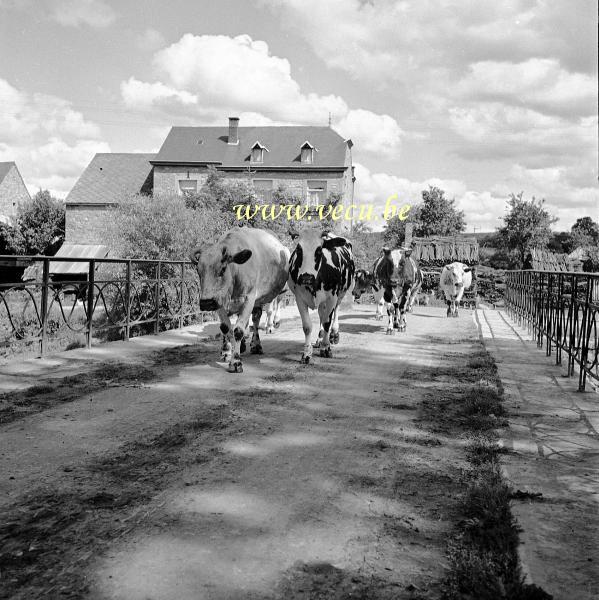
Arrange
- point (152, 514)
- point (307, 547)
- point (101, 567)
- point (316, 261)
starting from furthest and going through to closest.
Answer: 1. point (316, 261)
2. point (152, 514)
3. point (307, 547)
4. point (101, 567)

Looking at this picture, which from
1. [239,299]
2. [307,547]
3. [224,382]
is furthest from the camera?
[239,299]

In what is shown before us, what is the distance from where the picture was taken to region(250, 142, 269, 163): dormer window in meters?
48.3

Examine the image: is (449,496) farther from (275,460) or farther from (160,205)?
(160,205)

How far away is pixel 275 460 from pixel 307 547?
136 centimetres

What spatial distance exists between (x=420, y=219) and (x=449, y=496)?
178 ft

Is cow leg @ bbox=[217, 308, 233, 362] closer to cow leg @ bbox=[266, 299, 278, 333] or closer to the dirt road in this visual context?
the dirt road

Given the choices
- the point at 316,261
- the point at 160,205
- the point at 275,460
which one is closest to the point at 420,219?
the point at 160,205

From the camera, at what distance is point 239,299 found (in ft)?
26.7

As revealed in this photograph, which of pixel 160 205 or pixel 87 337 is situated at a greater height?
pixel 160 205

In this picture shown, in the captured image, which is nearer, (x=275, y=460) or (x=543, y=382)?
(x=275, y=460)

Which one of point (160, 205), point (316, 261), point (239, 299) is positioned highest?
point (160, 205)

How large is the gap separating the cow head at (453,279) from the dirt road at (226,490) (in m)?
12.0

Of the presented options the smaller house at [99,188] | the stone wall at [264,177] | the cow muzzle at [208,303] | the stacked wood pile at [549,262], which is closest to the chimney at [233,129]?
the stone wall at [264,177]

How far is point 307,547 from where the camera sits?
305 centimetres
